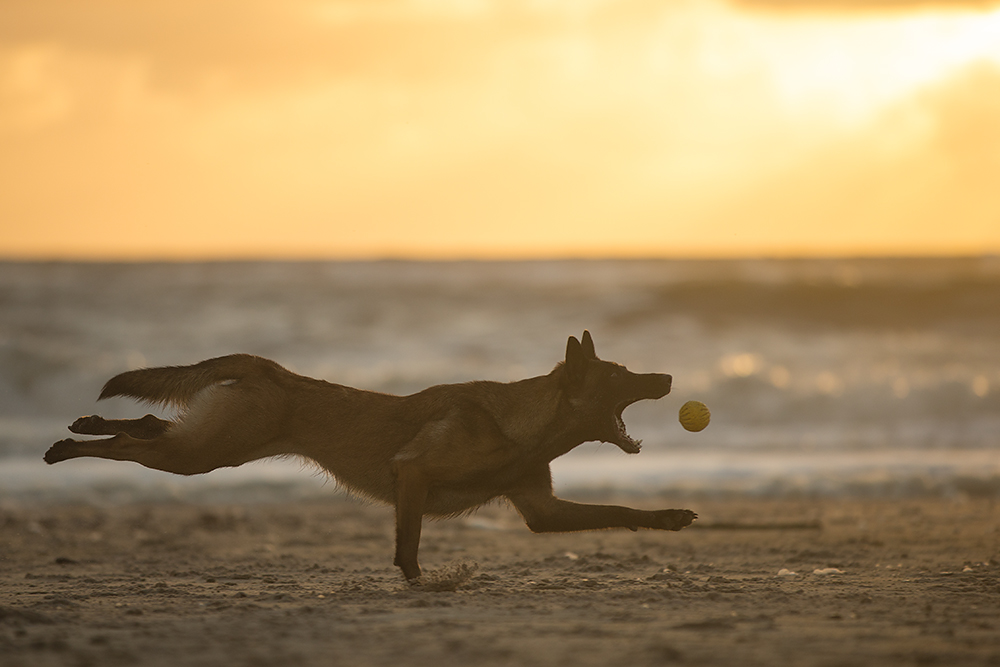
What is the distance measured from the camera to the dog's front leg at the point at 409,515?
609cm

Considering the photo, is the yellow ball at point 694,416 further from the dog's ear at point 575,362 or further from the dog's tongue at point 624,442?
the dog's ear at point 575,362

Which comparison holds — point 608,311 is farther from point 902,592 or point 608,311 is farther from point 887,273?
point 902,592

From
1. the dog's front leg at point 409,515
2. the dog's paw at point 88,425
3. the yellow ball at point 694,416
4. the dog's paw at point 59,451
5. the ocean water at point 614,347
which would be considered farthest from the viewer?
the ocean water at point 614,347

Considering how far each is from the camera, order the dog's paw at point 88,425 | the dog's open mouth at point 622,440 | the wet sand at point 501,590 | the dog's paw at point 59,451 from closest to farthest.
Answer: the wet sand at point 501,590 → the dog's paw at point 59,451 → the dog's open mouth at point 622,440 → the dog's paw at point 88,425

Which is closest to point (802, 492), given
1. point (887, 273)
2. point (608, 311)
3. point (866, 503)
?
point (866, 503)

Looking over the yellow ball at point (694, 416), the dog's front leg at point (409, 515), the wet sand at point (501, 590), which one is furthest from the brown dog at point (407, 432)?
the yellow ball at point (694, 416)

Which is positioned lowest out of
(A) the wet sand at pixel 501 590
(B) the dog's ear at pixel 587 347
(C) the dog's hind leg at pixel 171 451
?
(A) the wet sand at pixel 501 590

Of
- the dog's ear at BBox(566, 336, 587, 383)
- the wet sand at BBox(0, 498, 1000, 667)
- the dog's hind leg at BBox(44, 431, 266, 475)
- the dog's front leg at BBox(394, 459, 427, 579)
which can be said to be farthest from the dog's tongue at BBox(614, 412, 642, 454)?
the dog's hind leg at BBox(44, 431, 266, 475)

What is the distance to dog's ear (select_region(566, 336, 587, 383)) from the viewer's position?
6.42m

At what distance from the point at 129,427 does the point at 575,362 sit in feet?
9.57

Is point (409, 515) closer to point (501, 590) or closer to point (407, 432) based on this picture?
point (407, 432)

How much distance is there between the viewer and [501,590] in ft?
19.6

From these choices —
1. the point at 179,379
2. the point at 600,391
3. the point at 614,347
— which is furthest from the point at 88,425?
the point at 614,347

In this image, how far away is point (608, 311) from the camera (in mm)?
26141
